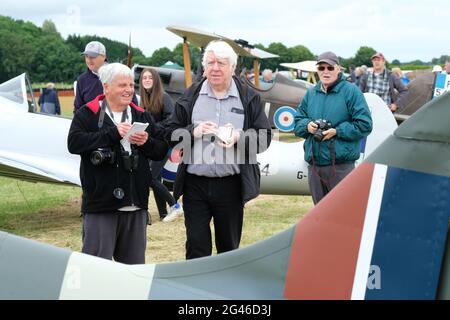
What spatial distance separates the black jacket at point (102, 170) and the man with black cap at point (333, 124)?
5.70 ft

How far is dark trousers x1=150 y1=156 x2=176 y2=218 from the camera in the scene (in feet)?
24.3

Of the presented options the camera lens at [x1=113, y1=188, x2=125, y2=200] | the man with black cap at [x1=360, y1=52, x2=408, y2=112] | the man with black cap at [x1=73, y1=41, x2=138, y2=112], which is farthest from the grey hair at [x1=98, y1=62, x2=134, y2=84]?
the man with black cap at [x1=360, y1=52, x2=408, y2=112]

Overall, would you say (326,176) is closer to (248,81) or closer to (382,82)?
(382,82)

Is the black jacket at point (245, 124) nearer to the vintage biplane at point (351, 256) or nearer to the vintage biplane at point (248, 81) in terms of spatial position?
the vintage biplane at point (351, 256)

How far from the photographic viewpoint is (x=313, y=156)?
5121mm

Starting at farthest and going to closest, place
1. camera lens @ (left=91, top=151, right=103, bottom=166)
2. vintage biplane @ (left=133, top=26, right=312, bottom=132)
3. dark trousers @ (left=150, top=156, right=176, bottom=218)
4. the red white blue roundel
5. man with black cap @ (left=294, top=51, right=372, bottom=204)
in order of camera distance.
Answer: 1. the red white blue roundel
2. vintage biplane @ (left=133, top=26, right=312, bottom=132)
3. dark trousers @ (left=150, top=156, right=176, bottom=218)
4. man with black cap @ (left=294, top=51, right=372, bottom=204)
5. camera lens @ (left=91, top=151, right=103, bottom=166)

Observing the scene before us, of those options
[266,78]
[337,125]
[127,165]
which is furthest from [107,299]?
[266,78]

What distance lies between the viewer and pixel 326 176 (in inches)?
200

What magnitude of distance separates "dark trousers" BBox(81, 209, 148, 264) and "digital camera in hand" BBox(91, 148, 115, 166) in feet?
1.00

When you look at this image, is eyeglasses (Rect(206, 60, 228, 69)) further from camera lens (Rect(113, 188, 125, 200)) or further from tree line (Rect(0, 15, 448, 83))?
tree line (Rect(0, 15, 448, 83))

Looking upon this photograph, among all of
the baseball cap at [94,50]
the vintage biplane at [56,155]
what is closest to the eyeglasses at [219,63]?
the baseball cap at [94,50]

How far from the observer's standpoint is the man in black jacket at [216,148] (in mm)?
3760

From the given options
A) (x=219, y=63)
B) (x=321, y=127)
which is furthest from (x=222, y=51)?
(x=321, y=127)
